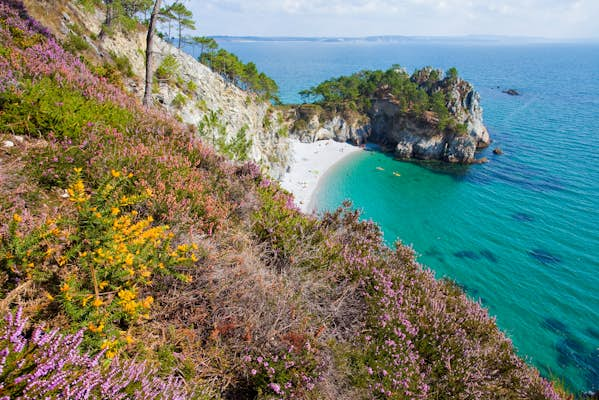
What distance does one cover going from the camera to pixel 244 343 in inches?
155

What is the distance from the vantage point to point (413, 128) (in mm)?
58906

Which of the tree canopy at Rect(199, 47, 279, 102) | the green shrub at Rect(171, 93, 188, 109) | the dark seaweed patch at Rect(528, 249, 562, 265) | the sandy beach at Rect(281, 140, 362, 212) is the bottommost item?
the dark seaweed patch at Rect(528, 249, 562, 265)

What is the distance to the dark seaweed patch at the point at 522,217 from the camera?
36.7 metres

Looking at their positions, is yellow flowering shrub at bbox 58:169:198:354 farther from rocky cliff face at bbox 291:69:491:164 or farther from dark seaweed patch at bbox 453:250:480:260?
rocky cliff face at bbox 291:69:491:164

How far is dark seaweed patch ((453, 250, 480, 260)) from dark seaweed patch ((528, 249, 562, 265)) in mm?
5758

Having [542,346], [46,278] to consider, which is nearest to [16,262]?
[46,278]

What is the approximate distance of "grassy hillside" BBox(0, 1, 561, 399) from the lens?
295 cm

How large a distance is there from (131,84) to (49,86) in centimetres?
1375

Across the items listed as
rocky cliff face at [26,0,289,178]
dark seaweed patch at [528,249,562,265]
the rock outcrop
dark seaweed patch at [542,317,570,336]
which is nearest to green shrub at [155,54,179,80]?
rocky cliff face at [26,0,289,178]

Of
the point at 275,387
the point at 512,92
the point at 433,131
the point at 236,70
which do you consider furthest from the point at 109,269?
the point at 512,92

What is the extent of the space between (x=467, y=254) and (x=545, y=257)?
782cm

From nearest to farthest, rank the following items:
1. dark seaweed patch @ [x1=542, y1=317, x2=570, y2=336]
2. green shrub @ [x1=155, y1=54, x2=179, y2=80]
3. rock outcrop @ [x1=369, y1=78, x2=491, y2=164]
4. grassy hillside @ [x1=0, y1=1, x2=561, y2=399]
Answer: grassy hillside @ [x1=0, y1=1, x2=561, y2=399] → dark seaweed patch @ [x1=542, y1=317, x2=570, y2=336] → green shrub @ [x1=155, y1=54, x2=179, y2=80] → rock outcrop @ [x1=369, y1=78, x2=491, y2=164]

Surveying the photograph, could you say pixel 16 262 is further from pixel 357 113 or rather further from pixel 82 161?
pixel 357 113

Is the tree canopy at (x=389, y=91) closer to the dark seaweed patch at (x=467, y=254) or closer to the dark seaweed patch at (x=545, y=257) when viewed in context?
the dark seaweed patch at (x=545, y=257)
